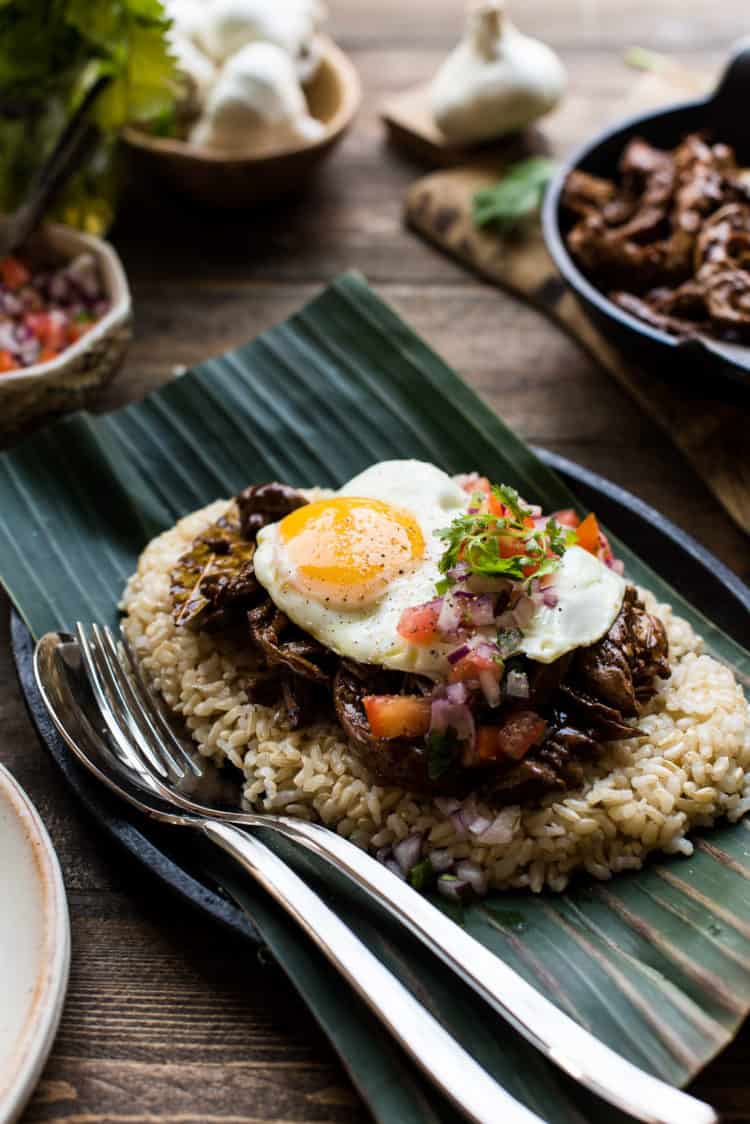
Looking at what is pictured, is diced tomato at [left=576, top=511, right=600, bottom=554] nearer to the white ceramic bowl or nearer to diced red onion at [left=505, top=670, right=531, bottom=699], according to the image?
diced red onion at [left=505, top=670, right=531, bottom=699]

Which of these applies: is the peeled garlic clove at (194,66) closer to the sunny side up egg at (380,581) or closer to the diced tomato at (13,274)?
the diced tomato at (13,274)

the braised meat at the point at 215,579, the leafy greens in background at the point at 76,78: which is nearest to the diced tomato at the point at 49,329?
the leafy greens in background at the point at 76,78

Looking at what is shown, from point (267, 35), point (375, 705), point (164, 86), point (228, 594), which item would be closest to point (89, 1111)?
point (375, 705)

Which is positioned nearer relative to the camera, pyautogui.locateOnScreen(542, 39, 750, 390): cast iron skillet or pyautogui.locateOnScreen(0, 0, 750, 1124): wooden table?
pyautogui.locateOnScreen(0, 0, 750, 1124): wooden table

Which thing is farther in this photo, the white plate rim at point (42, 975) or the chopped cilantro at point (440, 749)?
the chopped cilantro at point (440, 749)

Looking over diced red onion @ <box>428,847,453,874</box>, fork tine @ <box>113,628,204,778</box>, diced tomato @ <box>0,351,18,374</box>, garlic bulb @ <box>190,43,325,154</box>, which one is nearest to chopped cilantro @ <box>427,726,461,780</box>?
diced red onion @ <box>428,847,453,874</box>

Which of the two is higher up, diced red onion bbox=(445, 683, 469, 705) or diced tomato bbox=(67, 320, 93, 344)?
diced red onion bbox=(445, 683, 469, 705)

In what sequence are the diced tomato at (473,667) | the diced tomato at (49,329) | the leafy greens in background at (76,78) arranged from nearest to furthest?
the diced tomato at (473,667), the diced tomato at (49,329), the leafy greens in background at (76,78)
